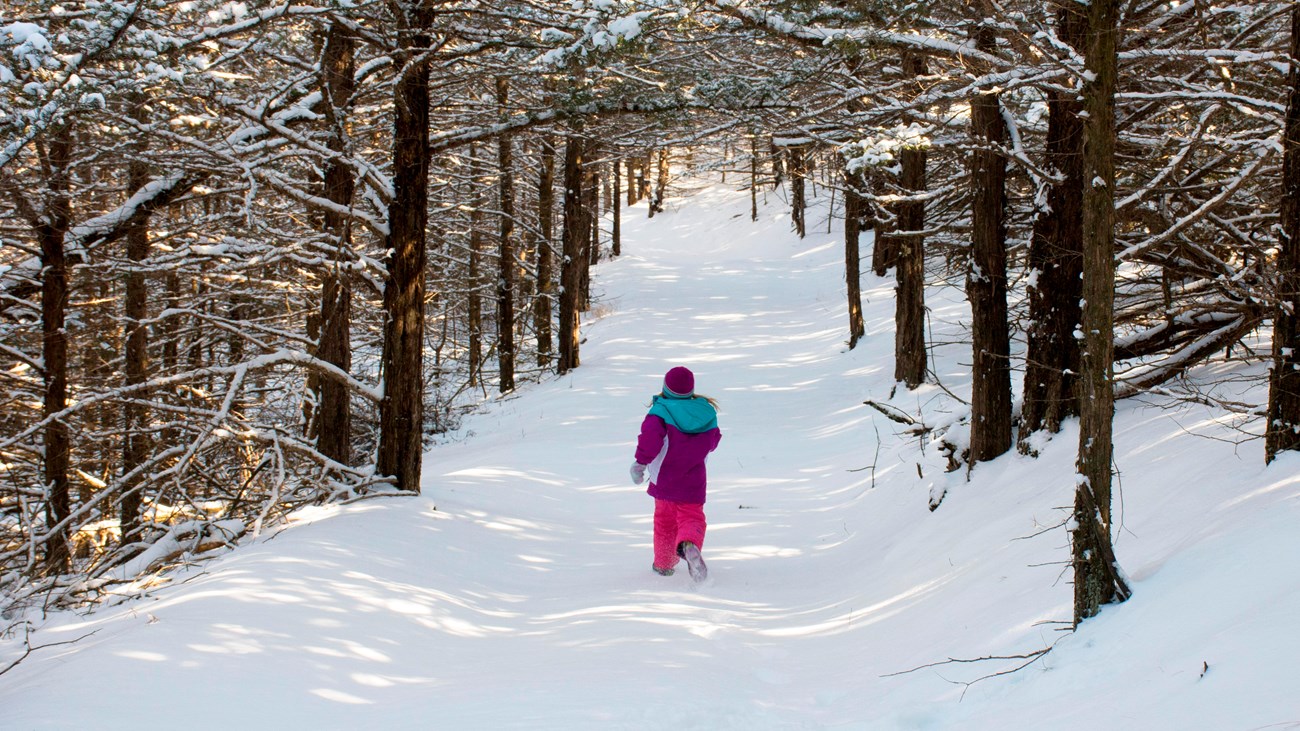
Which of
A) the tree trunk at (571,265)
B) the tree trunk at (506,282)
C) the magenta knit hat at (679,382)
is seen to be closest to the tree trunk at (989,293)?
the magenta knit hat at (679,382)

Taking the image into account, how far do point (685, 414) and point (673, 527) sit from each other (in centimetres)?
87

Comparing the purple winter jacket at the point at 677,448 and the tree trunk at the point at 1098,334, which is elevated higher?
the tree trunk at the point at 1098,334

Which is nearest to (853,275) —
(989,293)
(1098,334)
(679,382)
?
(989,293)

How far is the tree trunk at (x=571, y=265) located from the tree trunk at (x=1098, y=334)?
14969 mm

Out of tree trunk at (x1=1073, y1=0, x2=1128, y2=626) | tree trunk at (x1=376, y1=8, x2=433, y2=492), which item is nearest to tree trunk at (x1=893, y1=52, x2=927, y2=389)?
tree trunk at (x1=376, y1=8, x2=433, y2=492)

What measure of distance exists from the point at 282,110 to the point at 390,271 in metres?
1.82

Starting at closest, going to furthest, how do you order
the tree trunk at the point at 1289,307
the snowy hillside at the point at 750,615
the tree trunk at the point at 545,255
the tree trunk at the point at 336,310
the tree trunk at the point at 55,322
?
1. the snowy hillside at the point at 750,615
2. the tree trunk at the point at 1289,307
3. the tree trunk at the point at 55,322
4. the tree trunk at the point at 336,310
5. the tree trunk at the point at 545,255

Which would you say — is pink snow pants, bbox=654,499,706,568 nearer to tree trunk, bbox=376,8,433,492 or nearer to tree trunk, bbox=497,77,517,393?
tree trunk, bbox=376,8,433,492

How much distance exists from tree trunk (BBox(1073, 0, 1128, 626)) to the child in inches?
126

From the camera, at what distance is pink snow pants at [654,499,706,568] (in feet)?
22.3

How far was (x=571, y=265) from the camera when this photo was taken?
1905cm

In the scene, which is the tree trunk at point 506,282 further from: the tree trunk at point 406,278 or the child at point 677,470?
the child at point 677,470

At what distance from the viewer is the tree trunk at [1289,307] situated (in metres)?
4.54

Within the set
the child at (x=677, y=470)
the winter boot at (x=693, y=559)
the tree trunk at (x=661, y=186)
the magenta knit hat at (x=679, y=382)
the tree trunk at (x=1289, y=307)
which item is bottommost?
the winter boot at (x=693, y=559)
